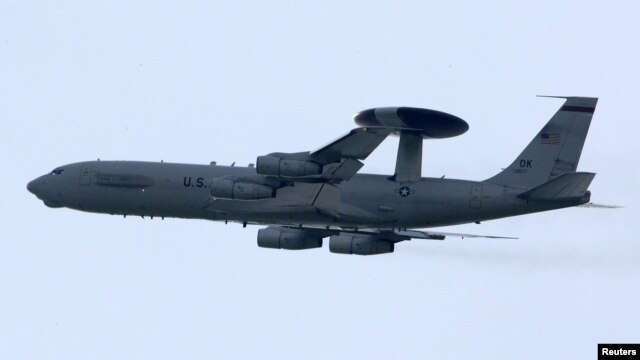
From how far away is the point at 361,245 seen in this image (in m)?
57.6

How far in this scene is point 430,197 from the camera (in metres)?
52.1

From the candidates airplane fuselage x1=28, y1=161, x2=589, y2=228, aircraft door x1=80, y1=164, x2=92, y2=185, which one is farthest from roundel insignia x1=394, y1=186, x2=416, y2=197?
aircraft door x1=80, y1=164, x2=92, y2=185

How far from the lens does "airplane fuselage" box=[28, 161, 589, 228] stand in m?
51.9

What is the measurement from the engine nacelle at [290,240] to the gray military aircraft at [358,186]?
210 centimetres

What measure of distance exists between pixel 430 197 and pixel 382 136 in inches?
168

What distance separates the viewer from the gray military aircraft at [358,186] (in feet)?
164

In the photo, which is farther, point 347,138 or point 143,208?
point 143,208

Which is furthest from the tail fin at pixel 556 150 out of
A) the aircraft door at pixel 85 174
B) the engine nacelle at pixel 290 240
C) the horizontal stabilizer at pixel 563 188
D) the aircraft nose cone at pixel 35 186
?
the aircraft nose cone at pixel 35 186

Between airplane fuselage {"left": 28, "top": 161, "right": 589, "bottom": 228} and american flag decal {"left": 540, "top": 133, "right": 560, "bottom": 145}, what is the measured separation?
260 cm

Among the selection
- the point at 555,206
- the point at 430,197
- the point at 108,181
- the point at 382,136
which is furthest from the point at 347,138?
the point at 108,181

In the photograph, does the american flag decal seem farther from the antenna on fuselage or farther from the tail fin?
the antenna on fuselage

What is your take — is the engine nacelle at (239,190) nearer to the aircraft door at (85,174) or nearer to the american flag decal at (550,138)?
the aircraft door at (85,174)

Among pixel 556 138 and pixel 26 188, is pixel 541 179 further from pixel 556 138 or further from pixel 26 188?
pixel 26 188

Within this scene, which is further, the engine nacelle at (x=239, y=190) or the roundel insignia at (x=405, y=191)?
the roundel insignia at (x=405, y=191)
